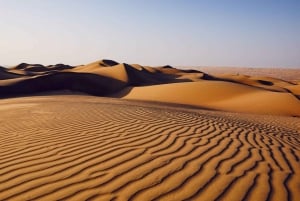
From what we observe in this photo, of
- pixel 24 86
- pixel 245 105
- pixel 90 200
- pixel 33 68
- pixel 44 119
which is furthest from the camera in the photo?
pixel 33 68

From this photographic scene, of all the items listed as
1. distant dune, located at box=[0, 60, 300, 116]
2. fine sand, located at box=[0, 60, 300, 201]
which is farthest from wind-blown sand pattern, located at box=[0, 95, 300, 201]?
distant dune, located at box=[0, 60, 300, 116]

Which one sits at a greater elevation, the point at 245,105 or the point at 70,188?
the point at 70,188

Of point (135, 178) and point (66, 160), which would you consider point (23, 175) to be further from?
point (135, 178)

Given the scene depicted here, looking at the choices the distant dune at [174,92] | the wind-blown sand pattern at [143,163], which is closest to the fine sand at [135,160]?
the wind-blown sand pattern at [143,163]

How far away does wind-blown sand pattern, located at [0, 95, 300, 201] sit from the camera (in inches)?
134

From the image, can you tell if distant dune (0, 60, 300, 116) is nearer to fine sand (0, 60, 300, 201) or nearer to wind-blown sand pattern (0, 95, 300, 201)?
fine sand (0, 60, 300, 201)

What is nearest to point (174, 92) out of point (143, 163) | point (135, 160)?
point (135, 160)

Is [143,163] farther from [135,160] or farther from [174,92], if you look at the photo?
[174,92]

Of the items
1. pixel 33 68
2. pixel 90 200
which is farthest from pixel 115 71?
pixel 90 200

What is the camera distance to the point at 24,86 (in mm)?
21078

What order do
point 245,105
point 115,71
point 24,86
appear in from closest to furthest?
point 245,105
point 24,86
point 115,71

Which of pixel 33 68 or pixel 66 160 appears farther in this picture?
pixel 33 68

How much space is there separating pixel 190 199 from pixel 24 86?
1950 cm

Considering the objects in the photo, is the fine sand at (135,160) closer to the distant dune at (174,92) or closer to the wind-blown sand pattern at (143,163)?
the wind-blown sand pattern at (143,163)
